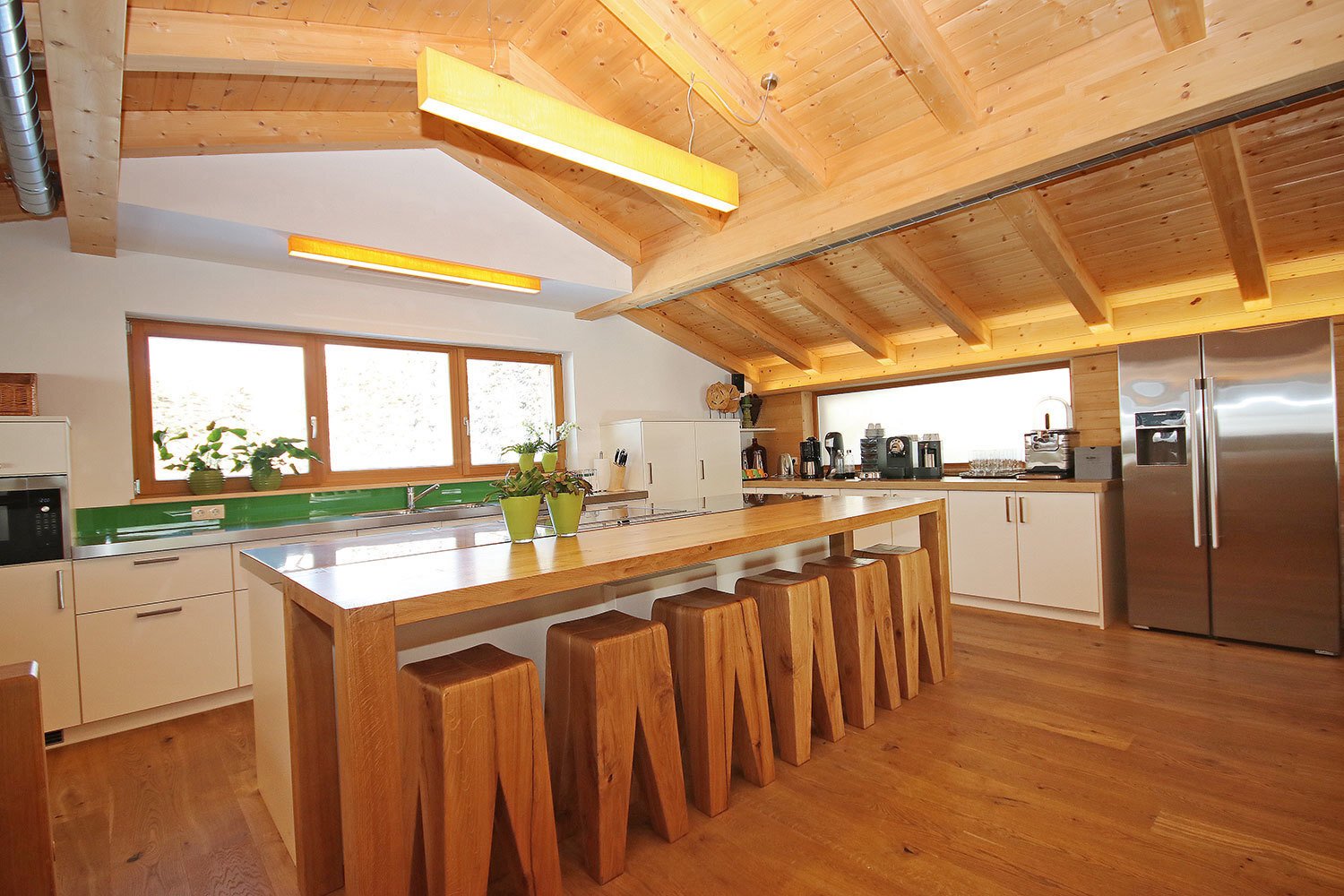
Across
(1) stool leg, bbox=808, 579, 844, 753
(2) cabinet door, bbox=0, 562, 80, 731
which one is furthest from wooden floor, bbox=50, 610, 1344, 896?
(2) cabinet door, bbox=0, 562, 80, 731

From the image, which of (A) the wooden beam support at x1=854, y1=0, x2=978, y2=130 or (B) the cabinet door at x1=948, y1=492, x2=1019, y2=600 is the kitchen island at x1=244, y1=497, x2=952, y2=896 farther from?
(B) the cabinet door at x1=948, y1=492, x2=1019, y2=600

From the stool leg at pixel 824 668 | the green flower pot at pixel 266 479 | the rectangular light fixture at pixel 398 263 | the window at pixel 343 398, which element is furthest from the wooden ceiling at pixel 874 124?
the stool leg at pixel 824 668

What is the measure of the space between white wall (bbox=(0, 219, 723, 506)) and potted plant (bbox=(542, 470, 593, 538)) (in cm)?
256

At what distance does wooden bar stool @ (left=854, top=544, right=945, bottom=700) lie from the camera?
280cm

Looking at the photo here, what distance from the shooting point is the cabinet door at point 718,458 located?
556 cm

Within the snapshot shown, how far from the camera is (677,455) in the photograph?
17.5 ft

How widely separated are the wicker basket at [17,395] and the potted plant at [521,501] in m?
2.50

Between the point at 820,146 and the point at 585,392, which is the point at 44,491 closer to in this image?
the point at 585,392

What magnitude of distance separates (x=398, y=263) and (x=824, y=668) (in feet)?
9.80

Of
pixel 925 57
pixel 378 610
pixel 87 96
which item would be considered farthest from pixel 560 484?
pixel 925 57

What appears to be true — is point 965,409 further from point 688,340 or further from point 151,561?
point 151,561

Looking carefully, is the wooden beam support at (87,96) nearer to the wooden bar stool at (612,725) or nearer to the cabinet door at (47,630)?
the cabinet door at (47,630)

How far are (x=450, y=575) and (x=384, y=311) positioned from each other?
10.4 feet

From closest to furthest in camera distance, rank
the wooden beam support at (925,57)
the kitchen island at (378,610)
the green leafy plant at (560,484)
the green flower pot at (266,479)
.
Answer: the kitchen island at (378,610), the green leafy plant at (560,484), the wooden beam support at (925,57), the green flower pot at (266,479)
